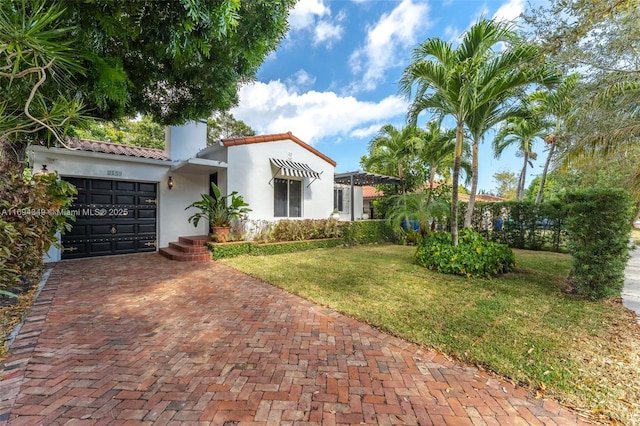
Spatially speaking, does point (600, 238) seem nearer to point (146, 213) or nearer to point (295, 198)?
point (295, 198)

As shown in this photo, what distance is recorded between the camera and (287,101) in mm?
20750

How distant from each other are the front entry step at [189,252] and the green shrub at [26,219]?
3.37m

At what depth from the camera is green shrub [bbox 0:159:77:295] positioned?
5.14 m

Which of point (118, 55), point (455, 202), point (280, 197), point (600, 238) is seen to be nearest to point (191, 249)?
point (280, 197)

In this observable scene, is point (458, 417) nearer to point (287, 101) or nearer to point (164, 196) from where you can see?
point (164, 196)

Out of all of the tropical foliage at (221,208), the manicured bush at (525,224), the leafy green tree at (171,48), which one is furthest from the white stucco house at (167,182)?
the manicured bush at (525,224)

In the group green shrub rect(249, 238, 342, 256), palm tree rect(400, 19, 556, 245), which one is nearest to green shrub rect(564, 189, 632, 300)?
palm tree rect(400, 19, 556, 245)

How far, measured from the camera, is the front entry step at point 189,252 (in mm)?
9164

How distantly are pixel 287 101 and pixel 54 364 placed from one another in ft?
68.0

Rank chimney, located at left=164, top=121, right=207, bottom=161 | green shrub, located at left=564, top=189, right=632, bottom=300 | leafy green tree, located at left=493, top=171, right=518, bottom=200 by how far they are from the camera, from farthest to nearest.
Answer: leafy green tree, located at left=493, top=171, right=518, bottom=200
chimney, located at left=164, top=121, right=207, bottom=161
green shrub, located at left=564, top=189, right=632, bottom=300

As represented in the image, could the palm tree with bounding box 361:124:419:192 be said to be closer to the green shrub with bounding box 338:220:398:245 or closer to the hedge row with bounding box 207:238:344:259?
the green shrub with bounding box 338:220:398:245

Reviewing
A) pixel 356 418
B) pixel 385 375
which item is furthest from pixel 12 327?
pixel 385 375

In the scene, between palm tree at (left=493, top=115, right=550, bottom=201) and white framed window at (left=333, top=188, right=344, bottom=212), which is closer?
palm tree at (left=493, top=115, right=550, bottom=201)

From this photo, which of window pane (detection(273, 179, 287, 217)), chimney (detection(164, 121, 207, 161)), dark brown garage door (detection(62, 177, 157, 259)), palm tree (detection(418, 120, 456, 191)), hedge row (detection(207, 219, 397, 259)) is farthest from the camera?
window pane (detection(273, 179, 287, 217))
